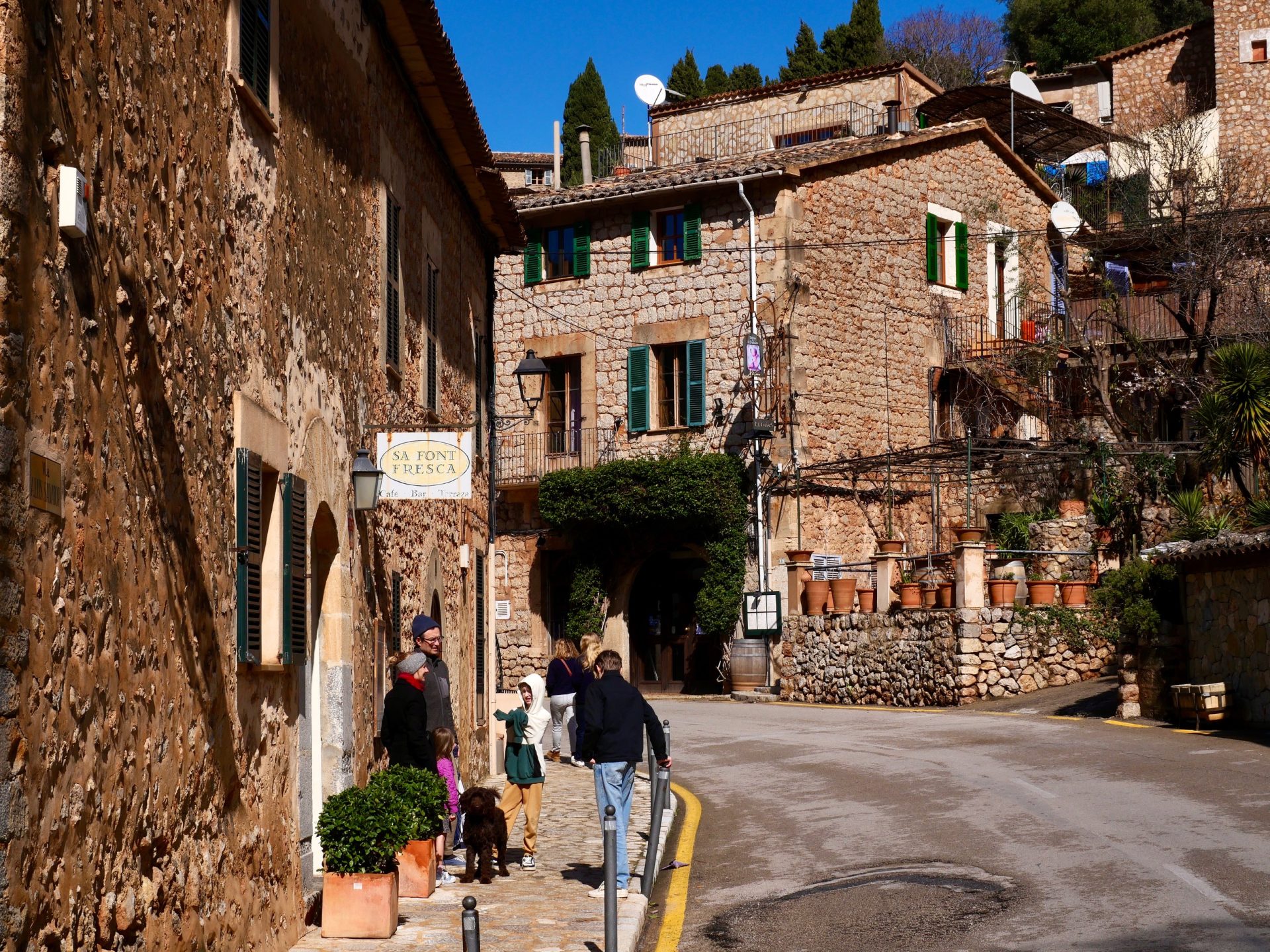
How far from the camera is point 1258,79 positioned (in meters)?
45.2

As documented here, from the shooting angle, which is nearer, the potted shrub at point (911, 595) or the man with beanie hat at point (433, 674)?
the man with beanie hat at point (433, 674)

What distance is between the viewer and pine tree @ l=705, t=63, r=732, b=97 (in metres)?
61.5

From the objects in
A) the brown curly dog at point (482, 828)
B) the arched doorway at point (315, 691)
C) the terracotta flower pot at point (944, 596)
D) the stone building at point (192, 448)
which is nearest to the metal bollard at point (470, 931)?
the stone building at point (192, 448)

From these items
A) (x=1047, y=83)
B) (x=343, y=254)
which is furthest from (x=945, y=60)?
(x=343, y=254)

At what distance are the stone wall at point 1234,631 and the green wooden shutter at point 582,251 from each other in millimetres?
15899

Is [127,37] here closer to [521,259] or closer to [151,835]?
[151,835]

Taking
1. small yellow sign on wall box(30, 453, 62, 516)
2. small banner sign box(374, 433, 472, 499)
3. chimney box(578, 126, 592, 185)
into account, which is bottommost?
small yellow sign on wall box(30, 453, 62, 516)

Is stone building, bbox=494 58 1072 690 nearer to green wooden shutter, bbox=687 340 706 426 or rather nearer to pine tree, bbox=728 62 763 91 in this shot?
green wooden shutter, bbox=687 340 706 426

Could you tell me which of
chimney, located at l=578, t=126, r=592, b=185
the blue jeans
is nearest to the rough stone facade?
the blue jeans

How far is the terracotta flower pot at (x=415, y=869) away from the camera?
34.2 feet

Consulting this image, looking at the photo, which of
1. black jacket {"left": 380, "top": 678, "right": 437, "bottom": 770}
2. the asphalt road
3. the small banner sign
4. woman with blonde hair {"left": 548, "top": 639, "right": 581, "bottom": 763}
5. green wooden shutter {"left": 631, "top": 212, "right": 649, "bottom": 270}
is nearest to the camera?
the asphalt road

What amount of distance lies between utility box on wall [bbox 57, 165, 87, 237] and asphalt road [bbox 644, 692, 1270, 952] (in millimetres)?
5296

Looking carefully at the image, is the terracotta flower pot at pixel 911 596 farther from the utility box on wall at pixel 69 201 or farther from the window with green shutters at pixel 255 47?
the utility box on wall at pixel 69 201

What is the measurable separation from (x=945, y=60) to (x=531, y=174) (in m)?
16.7
